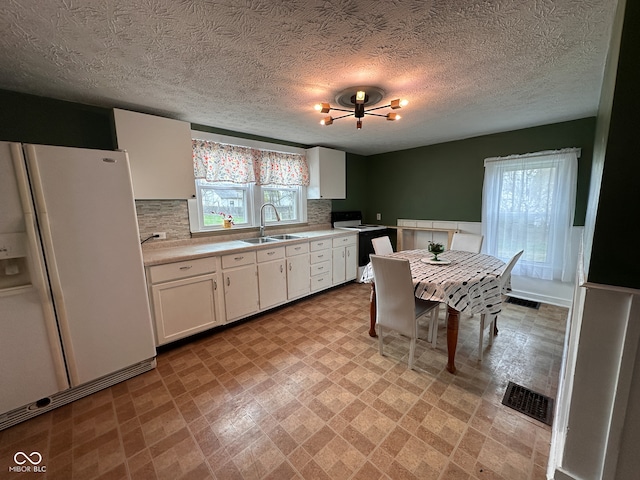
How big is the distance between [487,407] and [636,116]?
1.71 metres

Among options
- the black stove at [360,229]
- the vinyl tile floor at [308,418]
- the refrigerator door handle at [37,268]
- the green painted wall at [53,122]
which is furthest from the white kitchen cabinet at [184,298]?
the black stove at [360,229]

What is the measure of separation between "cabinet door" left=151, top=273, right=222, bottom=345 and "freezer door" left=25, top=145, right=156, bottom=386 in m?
0.20

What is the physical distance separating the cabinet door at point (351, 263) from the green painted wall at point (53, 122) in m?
3.06

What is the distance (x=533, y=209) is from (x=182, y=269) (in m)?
4.09

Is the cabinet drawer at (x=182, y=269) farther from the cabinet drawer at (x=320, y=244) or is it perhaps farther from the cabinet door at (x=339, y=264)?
the cabinet door at (x=339, y=264)

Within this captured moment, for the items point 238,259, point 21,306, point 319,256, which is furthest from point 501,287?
point 21,306

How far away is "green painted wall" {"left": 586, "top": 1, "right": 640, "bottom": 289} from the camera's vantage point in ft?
2.62

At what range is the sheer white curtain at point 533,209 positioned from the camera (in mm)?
2977

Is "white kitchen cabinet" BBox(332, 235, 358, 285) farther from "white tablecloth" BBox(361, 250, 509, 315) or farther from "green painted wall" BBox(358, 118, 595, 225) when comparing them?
"white tablecloth" BBox(361, 250, 509, 315)

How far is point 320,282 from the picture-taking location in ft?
11.8

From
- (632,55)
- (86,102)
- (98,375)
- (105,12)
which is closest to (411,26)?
(632,55)

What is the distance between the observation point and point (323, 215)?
14.4 ft

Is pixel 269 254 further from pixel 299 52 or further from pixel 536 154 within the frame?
pixel 536 154

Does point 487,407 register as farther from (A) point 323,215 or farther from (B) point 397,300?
(A) point 323,215
